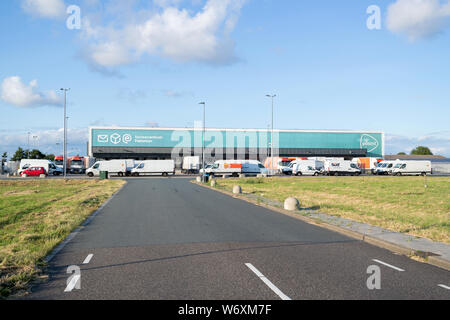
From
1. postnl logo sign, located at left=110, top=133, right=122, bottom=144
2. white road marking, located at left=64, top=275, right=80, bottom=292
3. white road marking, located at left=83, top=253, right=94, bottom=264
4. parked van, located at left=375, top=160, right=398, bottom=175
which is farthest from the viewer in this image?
postnl logo sign, located at left=110, top=133, right=122, bottom=144

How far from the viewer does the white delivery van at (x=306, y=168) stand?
2258 inches

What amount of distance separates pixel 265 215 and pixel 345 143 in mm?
72966

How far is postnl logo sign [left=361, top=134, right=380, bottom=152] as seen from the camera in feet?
277

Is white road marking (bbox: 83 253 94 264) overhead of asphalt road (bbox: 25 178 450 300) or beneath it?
beneath

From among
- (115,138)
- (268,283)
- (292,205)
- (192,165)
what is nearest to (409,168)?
(192,165)

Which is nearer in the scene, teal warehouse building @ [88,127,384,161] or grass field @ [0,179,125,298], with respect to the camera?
grass field @ [0,179,125,298]

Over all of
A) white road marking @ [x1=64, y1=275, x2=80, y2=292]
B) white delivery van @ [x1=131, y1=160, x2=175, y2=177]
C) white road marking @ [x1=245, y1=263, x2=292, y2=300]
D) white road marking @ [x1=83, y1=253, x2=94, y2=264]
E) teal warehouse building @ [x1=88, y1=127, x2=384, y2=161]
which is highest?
teal warehouse building @ [x1=88, y1=127, x2=384, y2=161]

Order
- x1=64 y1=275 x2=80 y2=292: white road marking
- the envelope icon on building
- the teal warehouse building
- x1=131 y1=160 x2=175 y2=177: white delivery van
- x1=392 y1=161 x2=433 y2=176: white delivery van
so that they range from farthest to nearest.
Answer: the teal warehouse building → the envelope icon on building → x1=131 y1=160 x2=175 y2=177: white delivery van → x1=392 y1=161 x2=433 y2=176: white delivery van → x1=64 y1=275 x2=80 y2=292: white road marking

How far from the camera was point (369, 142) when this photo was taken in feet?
278

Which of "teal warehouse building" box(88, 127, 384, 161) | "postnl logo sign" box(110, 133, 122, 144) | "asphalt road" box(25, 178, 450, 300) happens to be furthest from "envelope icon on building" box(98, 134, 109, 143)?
"asphalt road" box(25, 178, 450, 300)

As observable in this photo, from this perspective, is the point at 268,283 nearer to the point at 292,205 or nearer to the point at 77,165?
the point at 292,205

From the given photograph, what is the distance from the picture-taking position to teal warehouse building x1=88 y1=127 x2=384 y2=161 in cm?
7894

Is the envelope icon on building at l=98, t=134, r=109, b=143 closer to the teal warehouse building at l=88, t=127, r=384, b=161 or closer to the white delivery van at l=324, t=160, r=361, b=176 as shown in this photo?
the teal warehouse building at l=88, t=127, r=384, b=161

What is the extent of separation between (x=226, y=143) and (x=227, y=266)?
243ft
